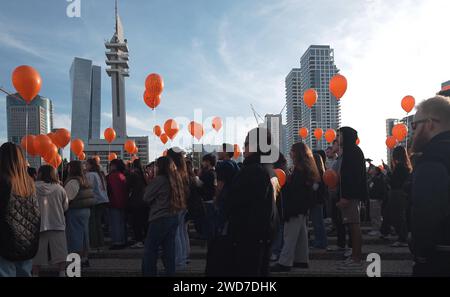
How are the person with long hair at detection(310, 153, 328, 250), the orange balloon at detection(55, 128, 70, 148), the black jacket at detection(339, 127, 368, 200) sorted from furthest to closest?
the orange balloon at detection(55, 128, 70, 148) → the person with long hair at detection(310, 153, 328, 250) → the black jacket at detection(339, 127, 368, 200)

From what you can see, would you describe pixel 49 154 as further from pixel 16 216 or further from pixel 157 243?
pixel 16 216

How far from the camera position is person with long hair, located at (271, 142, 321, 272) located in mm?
4848

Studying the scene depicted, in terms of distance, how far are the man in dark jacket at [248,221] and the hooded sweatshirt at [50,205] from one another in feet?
8.46

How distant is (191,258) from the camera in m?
5.80

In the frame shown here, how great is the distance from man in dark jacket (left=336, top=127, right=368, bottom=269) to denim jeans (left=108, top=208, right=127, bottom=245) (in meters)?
4.02

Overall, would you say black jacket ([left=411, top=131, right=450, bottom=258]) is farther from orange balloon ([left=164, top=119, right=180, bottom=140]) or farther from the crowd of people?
orange balloon ([left=164, top=119, right=180, bottom=140])

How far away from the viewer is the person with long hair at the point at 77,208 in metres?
4.89

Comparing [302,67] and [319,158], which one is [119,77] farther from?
[319,158]

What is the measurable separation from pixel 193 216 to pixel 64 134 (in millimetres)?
5671

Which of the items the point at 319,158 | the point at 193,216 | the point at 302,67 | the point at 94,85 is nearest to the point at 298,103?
the point at 302,67

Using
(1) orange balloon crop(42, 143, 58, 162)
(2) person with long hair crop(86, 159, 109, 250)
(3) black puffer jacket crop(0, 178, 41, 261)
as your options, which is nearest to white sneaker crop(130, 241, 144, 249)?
(2) person with long hair crop(86, 159, 109, 250)

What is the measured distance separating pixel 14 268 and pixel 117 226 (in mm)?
3536

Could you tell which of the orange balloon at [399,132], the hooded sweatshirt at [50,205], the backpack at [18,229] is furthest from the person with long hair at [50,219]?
the orange balloon at [399,132]

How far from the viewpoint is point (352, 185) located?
15.4 feet
